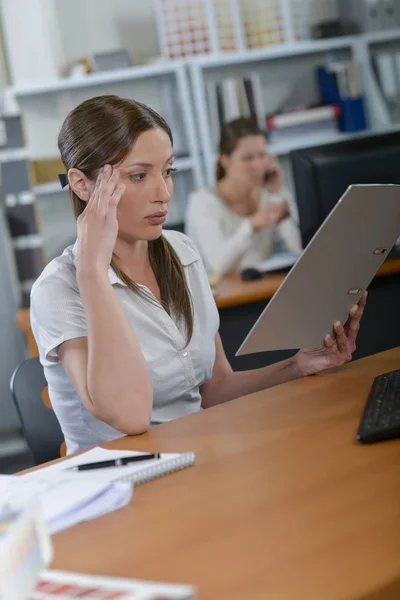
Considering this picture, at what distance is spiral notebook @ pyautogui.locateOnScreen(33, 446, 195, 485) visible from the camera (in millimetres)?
1129

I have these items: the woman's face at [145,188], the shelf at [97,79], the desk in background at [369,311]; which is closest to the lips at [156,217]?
the woman's face at [145,188]

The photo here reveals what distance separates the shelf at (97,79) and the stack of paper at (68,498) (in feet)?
10.5

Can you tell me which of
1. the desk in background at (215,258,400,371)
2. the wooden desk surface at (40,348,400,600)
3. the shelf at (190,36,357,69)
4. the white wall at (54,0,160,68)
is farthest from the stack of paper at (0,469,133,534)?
the white wall at (54,0,160,68)

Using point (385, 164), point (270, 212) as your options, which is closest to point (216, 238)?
point (270, 212)

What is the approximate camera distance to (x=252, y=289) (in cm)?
264

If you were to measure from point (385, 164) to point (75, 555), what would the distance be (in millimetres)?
1593

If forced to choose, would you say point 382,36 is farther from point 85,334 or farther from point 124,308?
point 85,334

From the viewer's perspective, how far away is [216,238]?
3.45 meters

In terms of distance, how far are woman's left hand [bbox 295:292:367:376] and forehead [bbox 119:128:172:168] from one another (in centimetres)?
45

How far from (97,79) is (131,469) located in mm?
3211

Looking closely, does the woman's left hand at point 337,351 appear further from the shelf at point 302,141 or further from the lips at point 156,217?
the shelf at point 302,141

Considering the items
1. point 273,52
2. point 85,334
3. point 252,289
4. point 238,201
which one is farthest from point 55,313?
point 273,52

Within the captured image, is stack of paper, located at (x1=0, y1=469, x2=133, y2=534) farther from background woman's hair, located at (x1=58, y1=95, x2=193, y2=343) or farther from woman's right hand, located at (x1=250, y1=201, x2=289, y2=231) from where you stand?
woman's right hand, located at (x1=250, y1=201, x2=289, y2=231)

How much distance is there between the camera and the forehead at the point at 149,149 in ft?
5.15
